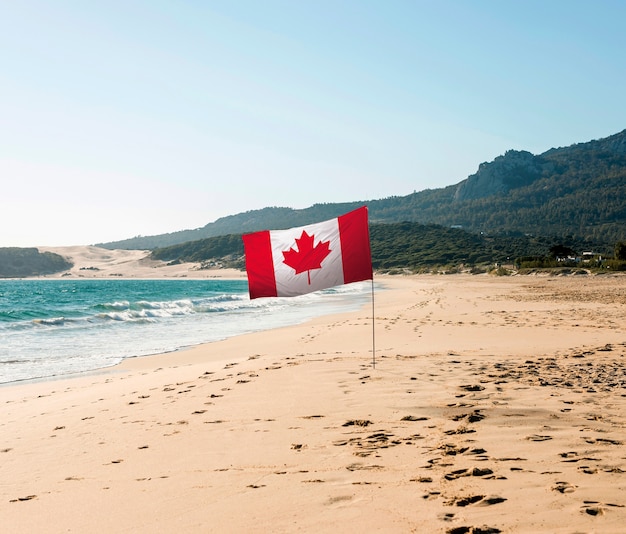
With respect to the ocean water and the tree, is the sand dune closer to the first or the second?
the tree

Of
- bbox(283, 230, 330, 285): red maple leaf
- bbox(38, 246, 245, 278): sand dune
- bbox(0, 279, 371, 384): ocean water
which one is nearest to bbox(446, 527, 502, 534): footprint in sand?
bbox(283, 230, 330, 285): red maple leaf

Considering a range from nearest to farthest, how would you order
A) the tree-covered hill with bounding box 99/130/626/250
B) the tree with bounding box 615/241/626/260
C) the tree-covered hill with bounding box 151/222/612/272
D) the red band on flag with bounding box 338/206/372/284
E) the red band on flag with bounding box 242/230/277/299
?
the red band on flag with bounding box 338/206/372/284 < the red band on flag with bounding box 242/230/277/299 < the tree with bounding box 615/241/626/260 < the tree-covered hill with bounding box 151/222/612/272 < the tree-covered hill with bounding box 99/130/626/250

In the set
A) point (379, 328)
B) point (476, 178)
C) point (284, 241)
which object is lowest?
point (379, 328)

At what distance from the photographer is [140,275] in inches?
5472

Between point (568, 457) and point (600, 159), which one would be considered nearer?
point (568, 457)

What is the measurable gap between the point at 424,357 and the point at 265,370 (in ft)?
9.51

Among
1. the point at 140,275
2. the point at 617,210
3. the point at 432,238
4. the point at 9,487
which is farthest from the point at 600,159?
the point at 9,487

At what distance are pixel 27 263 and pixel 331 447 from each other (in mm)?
175303

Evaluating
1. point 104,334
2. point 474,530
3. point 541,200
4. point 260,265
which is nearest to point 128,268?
point 541,200

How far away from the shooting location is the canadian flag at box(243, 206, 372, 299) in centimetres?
854

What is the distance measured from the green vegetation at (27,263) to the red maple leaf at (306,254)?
163388 mm

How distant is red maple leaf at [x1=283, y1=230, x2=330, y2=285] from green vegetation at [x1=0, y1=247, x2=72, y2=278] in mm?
163388

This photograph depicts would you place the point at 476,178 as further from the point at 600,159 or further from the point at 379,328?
the point at 379,328

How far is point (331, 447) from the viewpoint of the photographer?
475 centimetres
